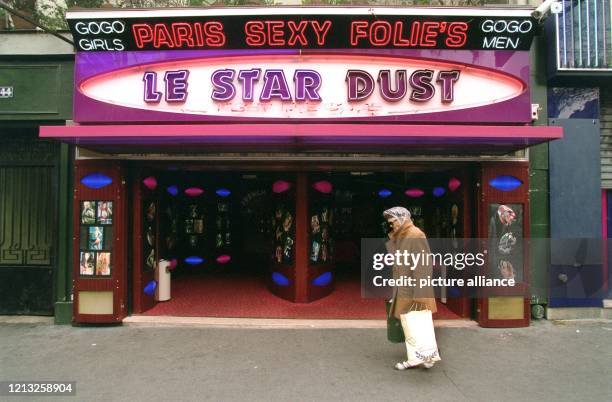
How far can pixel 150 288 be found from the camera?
7645mm

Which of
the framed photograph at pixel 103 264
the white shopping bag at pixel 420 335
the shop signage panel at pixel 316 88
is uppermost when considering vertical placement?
the shop signage panel at pixel 316 88

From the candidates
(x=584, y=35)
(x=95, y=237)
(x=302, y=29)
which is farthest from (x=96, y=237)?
(x=584, y=35)

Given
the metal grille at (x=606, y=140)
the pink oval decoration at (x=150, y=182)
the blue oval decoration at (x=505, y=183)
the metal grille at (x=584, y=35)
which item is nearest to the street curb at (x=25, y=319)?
the pink oval decoration at (x=150, y=182)

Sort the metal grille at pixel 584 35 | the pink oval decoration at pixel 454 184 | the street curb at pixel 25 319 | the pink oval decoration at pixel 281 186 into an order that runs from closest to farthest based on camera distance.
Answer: the metal grille at pixel 584 35 → the street curb at pixel 25 319 → the pink oval decoration at pixel 454 184 → the pink oval decoration at pixel 281 186

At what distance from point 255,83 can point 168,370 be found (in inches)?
166

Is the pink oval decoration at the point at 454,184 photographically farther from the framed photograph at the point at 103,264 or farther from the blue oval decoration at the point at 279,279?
the framed photograph at the point at 103,264

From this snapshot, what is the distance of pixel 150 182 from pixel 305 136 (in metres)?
3.26

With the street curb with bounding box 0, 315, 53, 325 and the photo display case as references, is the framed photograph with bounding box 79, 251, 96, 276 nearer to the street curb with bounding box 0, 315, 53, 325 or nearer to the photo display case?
the photo display case

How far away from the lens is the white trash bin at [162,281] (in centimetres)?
804

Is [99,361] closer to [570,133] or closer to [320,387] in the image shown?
[320,387]

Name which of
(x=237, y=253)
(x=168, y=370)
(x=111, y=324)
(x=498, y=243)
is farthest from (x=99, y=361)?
(x=237, y=253)

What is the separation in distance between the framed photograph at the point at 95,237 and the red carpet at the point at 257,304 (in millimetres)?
1448

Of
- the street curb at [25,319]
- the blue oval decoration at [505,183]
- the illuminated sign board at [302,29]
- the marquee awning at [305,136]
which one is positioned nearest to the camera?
the marquee awning at [305,136]

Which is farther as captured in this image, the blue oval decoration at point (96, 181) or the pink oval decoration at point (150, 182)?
the pink oval decoration at point (150, 182)
